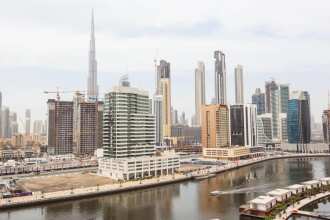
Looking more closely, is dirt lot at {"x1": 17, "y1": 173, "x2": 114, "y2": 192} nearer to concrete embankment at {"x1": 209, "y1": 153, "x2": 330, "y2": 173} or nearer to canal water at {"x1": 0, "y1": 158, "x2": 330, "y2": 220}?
canal water at {"x1": 0, "y1": 158, "x2": 330, "y2": 220}

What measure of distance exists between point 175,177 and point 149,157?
421 inches

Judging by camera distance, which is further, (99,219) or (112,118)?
(112,118)

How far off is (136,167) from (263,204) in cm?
4812

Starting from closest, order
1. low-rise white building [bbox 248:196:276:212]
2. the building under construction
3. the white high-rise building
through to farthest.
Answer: low-rise white building [bbox 248:196:276:212], the white high-rise building, the building under construction

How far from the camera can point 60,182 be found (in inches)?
3278

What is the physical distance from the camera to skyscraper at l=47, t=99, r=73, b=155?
172 m

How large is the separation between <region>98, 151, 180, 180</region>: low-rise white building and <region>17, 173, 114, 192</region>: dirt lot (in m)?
3.18

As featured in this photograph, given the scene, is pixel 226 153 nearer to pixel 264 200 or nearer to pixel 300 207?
pixel 300 207

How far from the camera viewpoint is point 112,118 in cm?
9469

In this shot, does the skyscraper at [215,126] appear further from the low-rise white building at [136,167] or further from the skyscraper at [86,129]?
the low-rise white building at [136,167]

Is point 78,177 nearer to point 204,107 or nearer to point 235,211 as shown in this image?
point 235,211

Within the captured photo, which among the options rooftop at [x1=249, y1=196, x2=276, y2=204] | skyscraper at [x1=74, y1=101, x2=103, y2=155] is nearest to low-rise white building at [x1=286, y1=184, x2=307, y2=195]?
rooftop at [x1=249, y1=196, x2=276, y2=204]

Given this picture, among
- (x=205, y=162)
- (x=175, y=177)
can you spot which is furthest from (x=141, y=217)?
(x=205, y=162)

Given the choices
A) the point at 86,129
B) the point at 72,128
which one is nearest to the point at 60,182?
the point at 86,129
